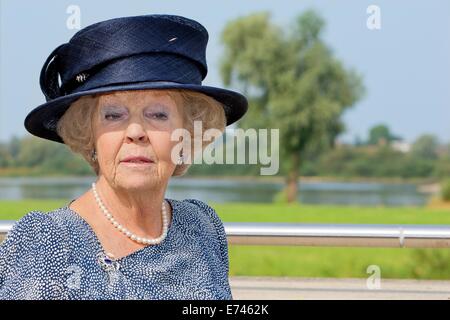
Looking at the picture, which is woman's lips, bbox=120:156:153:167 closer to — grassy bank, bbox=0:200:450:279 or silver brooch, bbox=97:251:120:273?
silver brooch, bbox=97:251:120:273

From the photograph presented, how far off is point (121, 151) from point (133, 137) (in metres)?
0.05

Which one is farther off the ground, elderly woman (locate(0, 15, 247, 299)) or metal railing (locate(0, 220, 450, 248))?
elderly woman (locate(0, 15, 247, 299))

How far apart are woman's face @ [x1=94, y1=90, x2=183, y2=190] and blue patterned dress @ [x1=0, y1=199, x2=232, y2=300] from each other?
6.5 inches

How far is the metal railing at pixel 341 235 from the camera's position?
297 centimetres

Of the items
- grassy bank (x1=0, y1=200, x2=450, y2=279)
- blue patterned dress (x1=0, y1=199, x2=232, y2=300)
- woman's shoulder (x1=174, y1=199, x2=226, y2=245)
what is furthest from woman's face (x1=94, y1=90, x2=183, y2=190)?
grassy bank (x1=0, y1=200, x2=450, y2=279)

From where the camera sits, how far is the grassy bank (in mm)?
5798

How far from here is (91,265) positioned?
1.82 metres

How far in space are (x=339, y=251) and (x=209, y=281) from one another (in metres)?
7.98

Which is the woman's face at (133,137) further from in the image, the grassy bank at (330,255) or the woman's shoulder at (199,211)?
the grassy bank at (330,255)

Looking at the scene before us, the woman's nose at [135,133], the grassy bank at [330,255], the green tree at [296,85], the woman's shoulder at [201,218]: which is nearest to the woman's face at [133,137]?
the woman's nose at [135,133]

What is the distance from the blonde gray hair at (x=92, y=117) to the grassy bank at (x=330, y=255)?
3.02 m

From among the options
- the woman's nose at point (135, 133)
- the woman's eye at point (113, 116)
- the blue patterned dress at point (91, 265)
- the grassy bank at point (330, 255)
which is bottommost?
the grassy bank at point (330, 255)

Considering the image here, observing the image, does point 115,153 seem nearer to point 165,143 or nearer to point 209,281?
point 165,143
